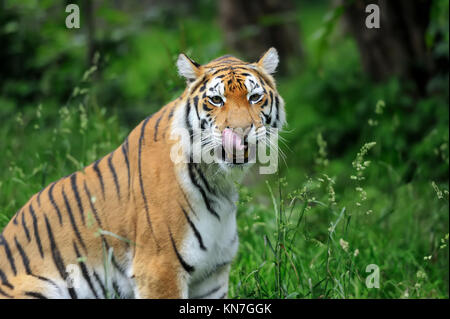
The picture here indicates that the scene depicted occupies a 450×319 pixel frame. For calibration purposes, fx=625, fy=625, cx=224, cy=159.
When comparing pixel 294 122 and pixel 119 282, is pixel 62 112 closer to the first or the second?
pixel 119 282

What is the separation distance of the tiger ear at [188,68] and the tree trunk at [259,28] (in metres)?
6.49

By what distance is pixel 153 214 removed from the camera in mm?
3158

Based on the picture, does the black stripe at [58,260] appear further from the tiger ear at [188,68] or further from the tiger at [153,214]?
the tiger ear at [188,68]

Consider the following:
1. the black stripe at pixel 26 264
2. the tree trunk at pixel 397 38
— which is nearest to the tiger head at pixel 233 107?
the black stripe at pixel 26 264

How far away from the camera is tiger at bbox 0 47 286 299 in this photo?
10.2ft

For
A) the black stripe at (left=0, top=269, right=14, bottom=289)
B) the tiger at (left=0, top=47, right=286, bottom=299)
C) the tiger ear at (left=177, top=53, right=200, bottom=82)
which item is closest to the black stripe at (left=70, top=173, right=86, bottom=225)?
the tiger at (left=0, top=47, right=286, bottom=299)

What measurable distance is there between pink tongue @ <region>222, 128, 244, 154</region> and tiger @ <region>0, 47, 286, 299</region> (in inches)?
3.4

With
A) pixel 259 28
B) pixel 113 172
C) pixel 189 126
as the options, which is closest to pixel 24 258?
pixel 113 172

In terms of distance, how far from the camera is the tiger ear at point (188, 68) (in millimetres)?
3148

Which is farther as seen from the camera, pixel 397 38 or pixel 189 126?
pixel 397 38

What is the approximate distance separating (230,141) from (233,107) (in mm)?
190

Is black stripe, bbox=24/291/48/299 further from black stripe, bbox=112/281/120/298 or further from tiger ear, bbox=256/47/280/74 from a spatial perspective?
tiger ear, bbox=256/47/280/74

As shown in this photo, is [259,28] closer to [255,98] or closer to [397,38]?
[397,38]

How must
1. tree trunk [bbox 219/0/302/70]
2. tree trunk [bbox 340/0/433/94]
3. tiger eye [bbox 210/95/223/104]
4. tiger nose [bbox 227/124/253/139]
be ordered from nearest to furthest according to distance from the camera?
tiger nose [bbox 227/124/253/139] → tiger eye [bbox 210/95/223/104] → tree trunk [bbox 340/0/433/94] → tree trunk [bbox 219/0/302/70]
